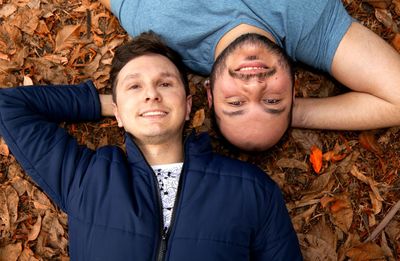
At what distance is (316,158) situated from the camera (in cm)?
409

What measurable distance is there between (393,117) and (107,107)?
2.32 metres

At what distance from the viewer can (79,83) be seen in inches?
158

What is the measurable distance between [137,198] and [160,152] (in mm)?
416

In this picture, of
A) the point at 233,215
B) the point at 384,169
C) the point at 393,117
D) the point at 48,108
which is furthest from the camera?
the point at 384,169

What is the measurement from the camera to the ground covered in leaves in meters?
3.96

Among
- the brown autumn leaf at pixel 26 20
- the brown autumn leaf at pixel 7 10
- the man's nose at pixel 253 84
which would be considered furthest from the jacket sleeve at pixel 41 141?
the man's nose at pixel 253 84

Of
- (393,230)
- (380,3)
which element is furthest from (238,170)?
(380,3)

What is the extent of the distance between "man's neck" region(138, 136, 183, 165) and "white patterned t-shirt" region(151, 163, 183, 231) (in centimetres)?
4

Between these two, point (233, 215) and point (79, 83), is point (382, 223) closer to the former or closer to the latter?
point (233, 215)

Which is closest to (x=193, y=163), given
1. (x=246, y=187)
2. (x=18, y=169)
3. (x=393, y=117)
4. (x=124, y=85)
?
(x=246, y=187)

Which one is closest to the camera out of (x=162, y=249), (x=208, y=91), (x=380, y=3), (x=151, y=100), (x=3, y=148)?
(x=162, y=249)

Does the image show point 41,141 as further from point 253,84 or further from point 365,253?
point 365,253

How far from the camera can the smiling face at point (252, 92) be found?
11.1 ft

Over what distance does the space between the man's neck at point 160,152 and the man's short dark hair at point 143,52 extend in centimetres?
45
